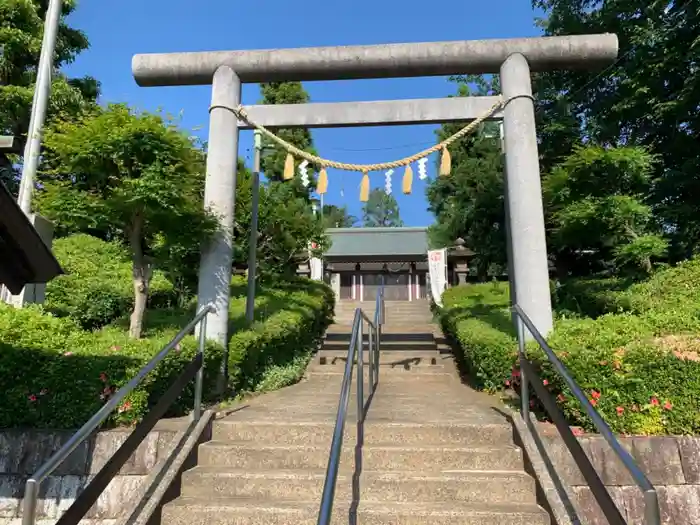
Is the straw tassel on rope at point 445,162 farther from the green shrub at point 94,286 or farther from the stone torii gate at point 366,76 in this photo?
the green shrub at point 94,286

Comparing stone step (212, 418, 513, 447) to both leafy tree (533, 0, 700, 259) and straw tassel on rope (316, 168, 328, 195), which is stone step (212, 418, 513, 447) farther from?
leafy tree (533, 0, 700, 259)

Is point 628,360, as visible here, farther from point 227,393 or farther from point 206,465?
point 227,393

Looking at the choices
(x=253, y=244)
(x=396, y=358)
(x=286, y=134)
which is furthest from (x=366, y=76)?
(x=286, y=134)

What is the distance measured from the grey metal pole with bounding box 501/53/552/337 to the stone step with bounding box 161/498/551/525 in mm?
2374

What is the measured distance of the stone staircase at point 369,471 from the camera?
296 centimetres

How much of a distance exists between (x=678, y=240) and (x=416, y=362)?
19.3 feet

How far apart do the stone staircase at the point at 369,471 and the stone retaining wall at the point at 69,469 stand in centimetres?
38

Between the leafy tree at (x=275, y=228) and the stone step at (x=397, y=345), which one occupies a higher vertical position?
the leafy tree at (x=275, y=228)

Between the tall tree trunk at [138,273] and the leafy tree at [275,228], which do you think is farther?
the leafy tree at [275,228]

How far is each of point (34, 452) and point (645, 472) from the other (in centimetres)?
431

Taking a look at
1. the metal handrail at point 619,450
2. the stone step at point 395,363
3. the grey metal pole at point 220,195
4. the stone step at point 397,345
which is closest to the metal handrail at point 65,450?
the grey metal pole at point 220,195

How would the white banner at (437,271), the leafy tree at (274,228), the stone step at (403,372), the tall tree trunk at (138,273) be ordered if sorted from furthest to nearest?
the white banner at (437,271), the leafy tree at (274,228), the stone step at (403,372), the tall tree trunk at (138,273)

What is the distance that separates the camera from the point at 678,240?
9125mm

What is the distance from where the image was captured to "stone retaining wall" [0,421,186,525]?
134 inches
